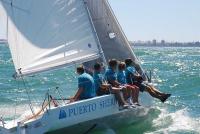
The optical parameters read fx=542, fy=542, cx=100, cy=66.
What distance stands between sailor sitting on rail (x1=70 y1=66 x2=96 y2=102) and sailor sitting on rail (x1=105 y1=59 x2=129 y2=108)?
0.62 metres

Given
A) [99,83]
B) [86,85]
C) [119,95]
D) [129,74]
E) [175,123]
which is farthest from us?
[175,123]

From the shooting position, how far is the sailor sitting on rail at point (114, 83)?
12164 mm

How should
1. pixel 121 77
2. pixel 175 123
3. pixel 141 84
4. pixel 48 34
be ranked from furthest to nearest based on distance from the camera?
pixel 175 123 < pixel 141 84 < pixel 121 77 < pixel 48 34

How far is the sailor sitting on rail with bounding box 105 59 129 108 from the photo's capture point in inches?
479

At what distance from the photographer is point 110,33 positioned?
15344mm

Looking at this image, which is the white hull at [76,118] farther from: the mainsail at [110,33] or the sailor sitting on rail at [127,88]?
the mainsail at [110,33]

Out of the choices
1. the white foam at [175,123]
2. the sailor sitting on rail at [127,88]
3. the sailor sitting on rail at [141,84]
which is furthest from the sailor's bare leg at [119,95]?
the white foam at [175,123]

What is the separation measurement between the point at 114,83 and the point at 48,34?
1.91 m

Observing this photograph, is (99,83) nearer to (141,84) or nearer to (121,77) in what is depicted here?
(121,77)

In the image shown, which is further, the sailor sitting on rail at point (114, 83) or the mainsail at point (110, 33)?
the mainsail at point (110, 33)

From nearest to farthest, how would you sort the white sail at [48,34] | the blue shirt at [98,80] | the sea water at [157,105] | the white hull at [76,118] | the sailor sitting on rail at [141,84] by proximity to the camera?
the white hull at [76,118] → the white sail at [48,34] → the blue shirt at [98,80] → the sailor sitting on rail at [141,84] → the sea water at [157,105]

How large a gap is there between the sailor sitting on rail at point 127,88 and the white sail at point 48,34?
2.83 ft

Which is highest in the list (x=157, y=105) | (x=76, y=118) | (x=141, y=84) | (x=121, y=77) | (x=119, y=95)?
(x=121, y=77)

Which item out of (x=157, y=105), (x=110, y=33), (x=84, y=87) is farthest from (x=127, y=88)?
(x=157, y=105)
